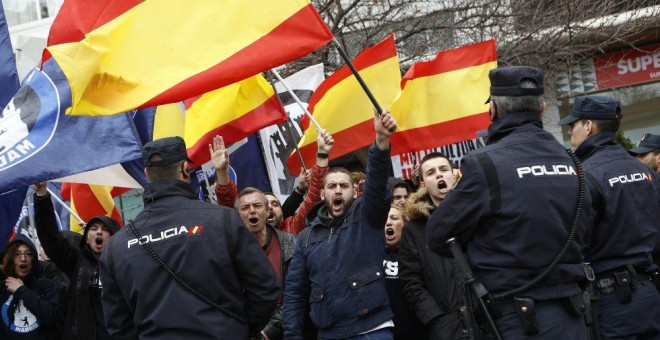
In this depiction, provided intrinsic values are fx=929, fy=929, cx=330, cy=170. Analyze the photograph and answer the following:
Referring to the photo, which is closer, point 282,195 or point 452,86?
point 452,86

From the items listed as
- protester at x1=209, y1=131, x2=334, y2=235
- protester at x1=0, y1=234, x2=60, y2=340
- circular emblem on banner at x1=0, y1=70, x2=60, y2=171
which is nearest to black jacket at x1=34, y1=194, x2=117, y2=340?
protester at x1=0, y1=234, x2=60, y2=340

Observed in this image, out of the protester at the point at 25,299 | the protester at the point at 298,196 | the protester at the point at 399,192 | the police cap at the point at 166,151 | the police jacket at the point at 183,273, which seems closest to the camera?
the police jacket at the point at 183,273

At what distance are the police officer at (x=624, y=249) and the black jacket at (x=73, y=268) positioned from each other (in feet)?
12.5

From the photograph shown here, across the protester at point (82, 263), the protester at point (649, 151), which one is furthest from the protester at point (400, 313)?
the protester at point (649, 151)

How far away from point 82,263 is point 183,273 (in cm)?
280

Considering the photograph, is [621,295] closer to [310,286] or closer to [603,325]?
[603,325]

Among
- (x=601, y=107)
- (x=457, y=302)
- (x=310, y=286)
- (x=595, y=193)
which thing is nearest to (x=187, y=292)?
(x=310, y=286)

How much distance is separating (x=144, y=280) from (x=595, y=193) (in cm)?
282

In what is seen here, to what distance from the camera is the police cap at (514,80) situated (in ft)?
15.6

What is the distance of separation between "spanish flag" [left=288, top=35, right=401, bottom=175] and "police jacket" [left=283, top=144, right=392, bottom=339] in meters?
2.50

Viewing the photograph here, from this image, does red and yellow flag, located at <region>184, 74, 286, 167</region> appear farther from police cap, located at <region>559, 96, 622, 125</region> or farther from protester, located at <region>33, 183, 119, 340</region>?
police cap, located at <region>559, 96, 622, 125</region>

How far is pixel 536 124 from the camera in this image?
189 inches

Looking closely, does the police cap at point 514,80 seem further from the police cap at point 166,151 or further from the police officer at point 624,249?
the police cap at point 166,151

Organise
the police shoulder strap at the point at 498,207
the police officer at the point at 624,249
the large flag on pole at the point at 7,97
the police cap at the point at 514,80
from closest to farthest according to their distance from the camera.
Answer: the police shoulder strap at the point at 498,207
the police cap at the point at 514,80
the police officer at the point at 624,249
the large flag on pole at the point at 7,97
